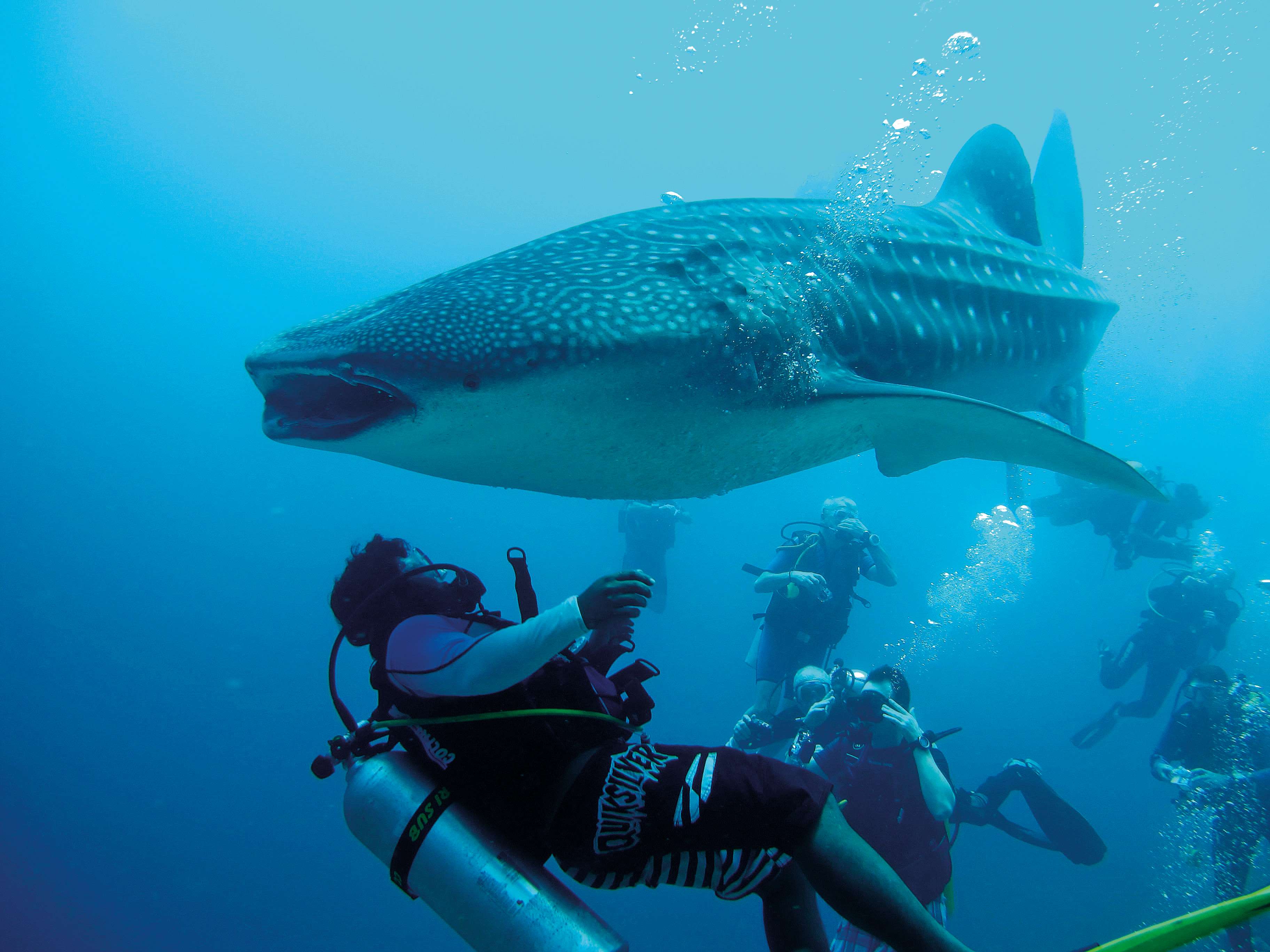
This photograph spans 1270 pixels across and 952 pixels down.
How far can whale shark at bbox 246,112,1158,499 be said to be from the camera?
1616mm

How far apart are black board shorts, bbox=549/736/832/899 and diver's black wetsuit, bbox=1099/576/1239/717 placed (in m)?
13.2

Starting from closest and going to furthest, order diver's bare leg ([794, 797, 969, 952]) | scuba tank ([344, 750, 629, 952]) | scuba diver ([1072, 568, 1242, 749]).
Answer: diver's bare leg ([794, 797, 969, 952]), scuba tank ([344, 750, 629, 952]), scuba diver ([1072, 568, 1242, 749])

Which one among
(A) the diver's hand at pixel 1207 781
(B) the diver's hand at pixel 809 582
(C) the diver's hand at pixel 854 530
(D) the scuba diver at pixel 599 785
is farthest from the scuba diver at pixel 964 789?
(D) the scuba diver at pixel 599 785

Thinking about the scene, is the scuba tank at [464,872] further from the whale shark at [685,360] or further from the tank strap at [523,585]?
the whale shark at [685,360]

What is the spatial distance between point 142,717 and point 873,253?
1910 inches

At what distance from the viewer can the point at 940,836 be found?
163 inches

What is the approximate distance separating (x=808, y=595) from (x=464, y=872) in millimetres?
6327

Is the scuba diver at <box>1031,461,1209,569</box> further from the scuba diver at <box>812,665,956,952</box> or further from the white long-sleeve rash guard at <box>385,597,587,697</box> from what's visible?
the white long-sleeve rash guard at <box>385,597,587,697</box>

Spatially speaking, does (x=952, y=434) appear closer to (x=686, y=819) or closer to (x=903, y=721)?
(x=686, y=819)

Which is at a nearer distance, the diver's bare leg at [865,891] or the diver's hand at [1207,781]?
the diver's bare leg at [865,891]

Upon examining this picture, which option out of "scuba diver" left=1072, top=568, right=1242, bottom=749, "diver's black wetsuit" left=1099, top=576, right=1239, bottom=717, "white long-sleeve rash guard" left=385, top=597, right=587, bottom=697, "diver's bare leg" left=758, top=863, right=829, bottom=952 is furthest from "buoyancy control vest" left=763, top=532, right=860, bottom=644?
"diver's black wetsuit" left=1099, top=576, right=1239, bottom=717

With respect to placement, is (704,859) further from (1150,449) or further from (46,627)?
(1150,449)

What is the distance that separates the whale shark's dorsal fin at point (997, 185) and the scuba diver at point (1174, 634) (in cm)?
1042

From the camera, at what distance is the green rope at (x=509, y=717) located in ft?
5.09
